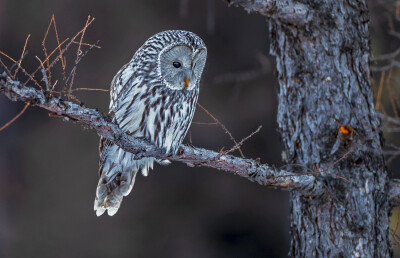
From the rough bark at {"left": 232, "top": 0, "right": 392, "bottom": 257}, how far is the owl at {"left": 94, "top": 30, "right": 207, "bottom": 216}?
566mm

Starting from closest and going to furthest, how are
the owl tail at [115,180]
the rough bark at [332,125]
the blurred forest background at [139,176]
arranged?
the rough bark at [332,125]
the owl tail at [115,180]
the blurred forest background at [139,176]

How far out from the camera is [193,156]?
3.22 metres

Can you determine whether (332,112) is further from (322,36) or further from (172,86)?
(172,86)

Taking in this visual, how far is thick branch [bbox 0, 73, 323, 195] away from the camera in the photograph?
2.64 m

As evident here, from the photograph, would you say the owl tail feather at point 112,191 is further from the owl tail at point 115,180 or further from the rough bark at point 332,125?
the rough bark at point 332,125

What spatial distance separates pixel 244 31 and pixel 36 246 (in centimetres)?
478

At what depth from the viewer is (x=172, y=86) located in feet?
12.4

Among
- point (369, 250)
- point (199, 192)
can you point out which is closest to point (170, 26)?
point (199, 192)

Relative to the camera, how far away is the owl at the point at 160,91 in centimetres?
374

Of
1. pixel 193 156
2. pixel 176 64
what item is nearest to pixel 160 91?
pixel 176 64

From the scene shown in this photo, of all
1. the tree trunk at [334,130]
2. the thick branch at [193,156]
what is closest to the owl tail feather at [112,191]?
the thick branch at [193,156]

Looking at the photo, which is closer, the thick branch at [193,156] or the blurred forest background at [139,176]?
the thick branch at [193,156]

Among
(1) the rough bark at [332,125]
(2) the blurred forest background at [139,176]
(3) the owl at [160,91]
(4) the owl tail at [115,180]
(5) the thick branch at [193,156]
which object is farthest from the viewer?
(2) the blurred forest background at [139,176]

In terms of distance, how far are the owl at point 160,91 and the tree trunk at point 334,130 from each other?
569 mm
